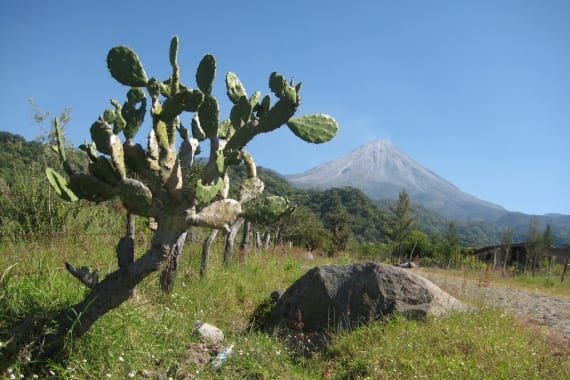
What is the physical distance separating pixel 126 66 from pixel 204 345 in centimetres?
235

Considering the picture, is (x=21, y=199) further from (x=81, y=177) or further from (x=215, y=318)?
(x=81, y=177)

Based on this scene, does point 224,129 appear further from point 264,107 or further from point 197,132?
point 264,107

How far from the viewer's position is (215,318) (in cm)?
509

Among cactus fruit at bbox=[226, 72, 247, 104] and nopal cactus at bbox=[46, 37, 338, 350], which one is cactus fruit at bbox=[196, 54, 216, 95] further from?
cactus fruit at bbox=[226, 72, 247, 104]

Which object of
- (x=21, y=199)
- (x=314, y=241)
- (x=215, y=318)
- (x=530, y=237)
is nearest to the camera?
(x=215, y=318)

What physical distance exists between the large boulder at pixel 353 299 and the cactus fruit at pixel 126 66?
10.5 ft

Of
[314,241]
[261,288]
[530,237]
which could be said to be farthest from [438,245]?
[261,288]

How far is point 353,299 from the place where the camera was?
5.47m

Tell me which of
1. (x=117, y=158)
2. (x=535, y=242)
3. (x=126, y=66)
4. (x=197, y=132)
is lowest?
(x=535, y=242)

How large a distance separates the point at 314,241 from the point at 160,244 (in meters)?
34.1

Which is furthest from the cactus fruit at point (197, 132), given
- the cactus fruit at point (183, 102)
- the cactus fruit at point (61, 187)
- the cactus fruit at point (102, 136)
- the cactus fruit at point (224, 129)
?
→ the cactus fruit at point (61, 187)

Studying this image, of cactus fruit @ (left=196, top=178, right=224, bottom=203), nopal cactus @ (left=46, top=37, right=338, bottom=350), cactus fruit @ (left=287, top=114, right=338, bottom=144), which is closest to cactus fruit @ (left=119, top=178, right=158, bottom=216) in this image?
nopal cactus @ (left=46, top=37, right=338, bottom=350)

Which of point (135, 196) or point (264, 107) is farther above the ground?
point (264, 107)

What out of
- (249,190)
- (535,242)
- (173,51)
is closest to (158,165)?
(173,51)
